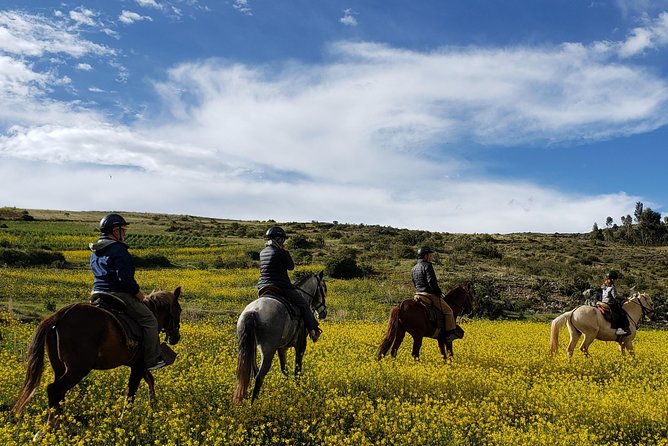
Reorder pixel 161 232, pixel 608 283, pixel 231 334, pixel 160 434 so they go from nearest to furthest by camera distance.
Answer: pixel 160 434 < pixel 608 283 < pixel 231 334 < pixel 161 232

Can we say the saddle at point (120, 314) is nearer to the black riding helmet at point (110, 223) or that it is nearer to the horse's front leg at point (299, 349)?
the black riding helmet at point (110, 223)

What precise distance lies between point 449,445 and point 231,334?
30.9 ft

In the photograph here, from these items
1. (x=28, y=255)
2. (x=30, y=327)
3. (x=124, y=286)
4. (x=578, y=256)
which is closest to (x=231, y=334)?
(x=30, y=327)

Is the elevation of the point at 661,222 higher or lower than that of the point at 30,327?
higher

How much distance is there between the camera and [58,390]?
632 centimetres

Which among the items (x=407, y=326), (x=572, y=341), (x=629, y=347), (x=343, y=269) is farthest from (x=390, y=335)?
(x=343, y=269)

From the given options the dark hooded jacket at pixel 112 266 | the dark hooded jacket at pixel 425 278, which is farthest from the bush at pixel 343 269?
the dark hooded jacket at pixel 112 266

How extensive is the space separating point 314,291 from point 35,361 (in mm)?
5034

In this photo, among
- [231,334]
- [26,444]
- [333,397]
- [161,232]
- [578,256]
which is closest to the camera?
[26,444]

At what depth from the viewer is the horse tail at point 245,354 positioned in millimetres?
7582

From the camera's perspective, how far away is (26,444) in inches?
226

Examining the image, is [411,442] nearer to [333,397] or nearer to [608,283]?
[333,397]

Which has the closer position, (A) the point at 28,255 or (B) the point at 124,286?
→ (B) the point at 124,286

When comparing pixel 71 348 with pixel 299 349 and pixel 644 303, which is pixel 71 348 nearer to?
pixel 299 349
